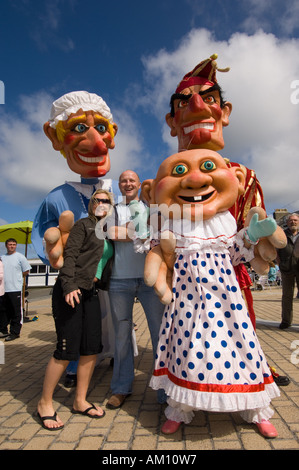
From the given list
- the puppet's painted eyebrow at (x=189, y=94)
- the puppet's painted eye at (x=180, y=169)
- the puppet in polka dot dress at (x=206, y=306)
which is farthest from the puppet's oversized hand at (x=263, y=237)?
the puppet's painted eyebrow at (x=189, y=94)

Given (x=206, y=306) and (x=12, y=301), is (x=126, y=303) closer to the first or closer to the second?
(x=206, y=306)

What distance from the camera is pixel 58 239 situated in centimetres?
226

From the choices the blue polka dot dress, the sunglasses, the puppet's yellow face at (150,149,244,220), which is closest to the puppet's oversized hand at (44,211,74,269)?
the sunglasses

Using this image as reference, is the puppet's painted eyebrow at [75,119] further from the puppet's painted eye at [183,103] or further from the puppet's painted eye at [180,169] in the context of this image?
the puppet's painted eye at [180,169]

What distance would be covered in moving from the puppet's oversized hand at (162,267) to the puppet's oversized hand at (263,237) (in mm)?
560

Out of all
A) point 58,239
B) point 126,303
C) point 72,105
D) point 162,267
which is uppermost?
point 72,105

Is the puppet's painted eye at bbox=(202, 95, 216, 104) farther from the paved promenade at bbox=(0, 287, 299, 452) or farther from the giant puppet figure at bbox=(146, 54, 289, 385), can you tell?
the paved promenade at bbox=(0, 287, 299, 452)

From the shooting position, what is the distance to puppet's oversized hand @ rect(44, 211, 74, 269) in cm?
221

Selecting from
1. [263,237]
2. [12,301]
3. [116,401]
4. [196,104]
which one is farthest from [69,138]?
[12,301]

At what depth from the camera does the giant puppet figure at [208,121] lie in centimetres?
243

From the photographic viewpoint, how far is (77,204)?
121 inches

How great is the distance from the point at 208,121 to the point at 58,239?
1.56 metres

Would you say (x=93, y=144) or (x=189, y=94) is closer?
(x=189, y=94)
